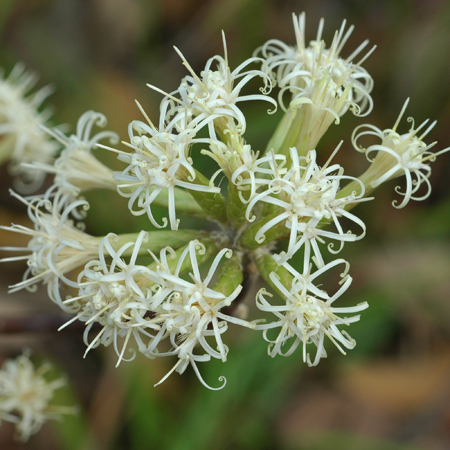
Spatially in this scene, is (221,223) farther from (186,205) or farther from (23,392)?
(23,392)

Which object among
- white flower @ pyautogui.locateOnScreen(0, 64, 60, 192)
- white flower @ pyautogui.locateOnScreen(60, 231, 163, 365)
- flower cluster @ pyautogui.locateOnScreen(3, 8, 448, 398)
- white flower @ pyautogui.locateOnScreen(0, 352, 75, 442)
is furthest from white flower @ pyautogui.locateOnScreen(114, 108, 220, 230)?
white flower @ pyautogui.locateOnScreen(0, 352, 75, 442)

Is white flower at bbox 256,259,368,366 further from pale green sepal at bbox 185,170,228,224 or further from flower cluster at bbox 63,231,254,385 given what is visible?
pale green sepal at bbox 185,170,228,224

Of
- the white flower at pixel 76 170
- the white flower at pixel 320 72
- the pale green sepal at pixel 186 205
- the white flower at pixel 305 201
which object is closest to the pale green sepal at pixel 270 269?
the white flower at pixel 305 201

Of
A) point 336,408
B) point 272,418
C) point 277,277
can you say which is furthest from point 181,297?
point 336,408

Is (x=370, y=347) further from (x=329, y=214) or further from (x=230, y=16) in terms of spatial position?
(x=230, y=16)

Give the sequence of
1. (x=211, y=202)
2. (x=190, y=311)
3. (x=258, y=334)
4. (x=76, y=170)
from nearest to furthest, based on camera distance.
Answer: (x=190, y=311) → (x=211, y=202) → (x=76, y=170) → (x=258, y=334)

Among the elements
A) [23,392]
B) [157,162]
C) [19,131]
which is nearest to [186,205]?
[157,162]
